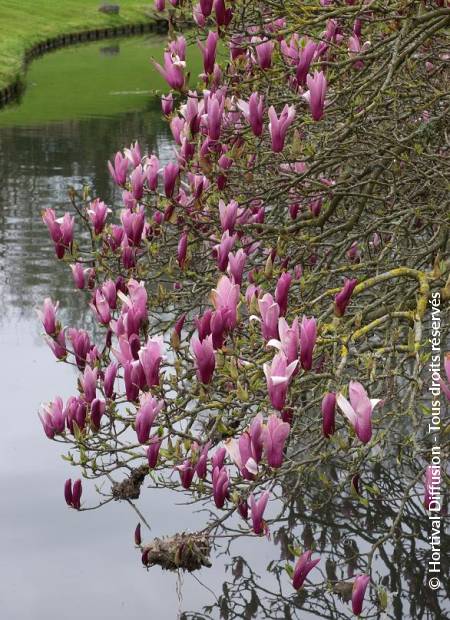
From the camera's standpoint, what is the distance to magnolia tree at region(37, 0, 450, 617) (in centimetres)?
514

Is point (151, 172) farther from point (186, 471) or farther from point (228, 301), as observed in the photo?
point (228, 301)

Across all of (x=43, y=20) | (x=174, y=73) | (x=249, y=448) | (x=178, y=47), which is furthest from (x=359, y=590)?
(x=43, y=20)

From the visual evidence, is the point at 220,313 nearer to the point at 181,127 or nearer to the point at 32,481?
the point at 181,127

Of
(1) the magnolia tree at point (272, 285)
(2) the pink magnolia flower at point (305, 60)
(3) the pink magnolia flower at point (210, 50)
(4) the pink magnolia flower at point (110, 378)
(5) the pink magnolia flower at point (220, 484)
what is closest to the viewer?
(1) the magnolia tree at point (272, 285)

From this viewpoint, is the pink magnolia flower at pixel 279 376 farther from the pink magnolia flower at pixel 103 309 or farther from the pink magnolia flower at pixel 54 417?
the pink magnolia flower at pixel 103 309

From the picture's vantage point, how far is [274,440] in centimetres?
462

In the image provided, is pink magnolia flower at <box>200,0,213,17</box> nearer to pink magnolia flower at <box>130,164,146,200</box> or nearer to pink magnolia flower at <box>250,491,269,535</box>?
pink magnolia flower at <box>130,164,146,200</box>

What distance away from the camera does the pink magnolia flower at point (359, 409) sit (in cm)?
449

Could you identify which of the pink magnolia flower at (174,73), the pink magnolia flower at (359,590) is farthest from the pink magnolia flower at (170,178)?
the pink magnolia flower at (359,590)

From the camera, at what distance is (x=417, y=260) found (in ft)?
24.0

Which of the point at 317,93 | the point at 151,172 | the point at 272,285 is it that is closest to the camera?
the point at 317,93

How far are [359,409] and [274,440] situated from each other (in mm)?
Answer: 324

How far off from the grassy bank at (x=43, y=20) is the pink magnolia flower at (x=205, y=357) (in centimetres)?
3339

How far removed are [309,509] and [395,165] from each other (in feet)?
6.73
